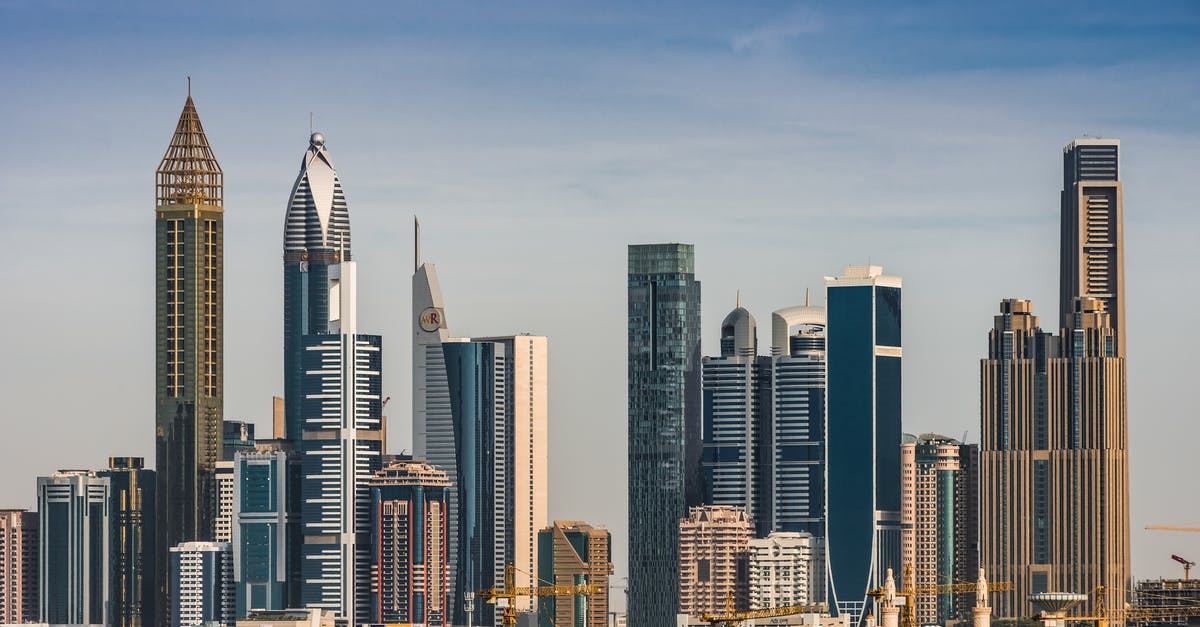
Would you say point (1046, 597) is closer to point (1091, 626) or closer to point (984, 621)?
point (1091, 626)

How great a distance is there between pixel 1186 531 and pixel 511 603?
192 ft

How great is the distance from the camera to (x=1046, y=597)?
19375 centimetres

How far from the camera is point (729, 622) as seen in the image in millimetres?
143125

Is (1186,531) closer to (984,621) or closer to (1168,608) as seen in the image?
(1168,608)

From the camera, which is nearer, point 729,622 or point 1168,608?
point 729,622

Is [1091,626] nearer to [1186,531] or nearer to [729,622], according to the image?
[1186,531]

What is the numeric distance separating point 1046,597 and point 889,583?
3672 centimetres

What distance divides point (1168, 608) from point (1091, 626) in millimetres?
5651

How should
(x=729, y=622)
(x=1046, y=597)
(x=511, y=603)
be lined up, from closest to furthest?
(x=729, y=622) < (x=511, y=603) < (x=1046, y=597)

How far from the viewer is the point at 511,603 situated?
517 feet

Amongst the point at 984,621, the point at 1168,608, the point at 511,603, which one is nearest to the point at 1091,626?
the point at 1168,608

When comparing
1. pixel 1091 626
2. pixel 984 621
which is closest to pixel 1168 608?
pixel 1091 626

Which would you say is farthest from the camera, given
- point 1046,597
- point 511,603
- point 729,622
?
point 1046,597

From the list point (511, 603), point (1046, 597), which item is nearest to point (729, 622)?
point (511, 603)
